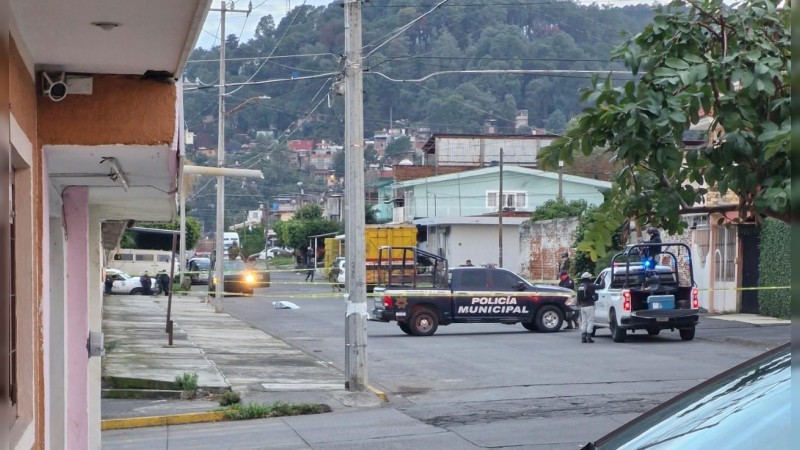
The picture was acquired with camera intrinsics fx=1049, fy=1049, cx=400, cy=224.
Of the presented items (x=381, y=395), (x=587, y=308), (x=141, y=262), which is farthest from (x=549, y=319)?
(x=141, y=262)

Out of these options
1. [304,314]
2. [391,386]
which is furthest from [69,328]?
[304,314]

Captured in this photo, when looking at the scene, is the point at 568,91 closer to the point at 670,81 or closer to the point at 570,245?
the point at 570,245

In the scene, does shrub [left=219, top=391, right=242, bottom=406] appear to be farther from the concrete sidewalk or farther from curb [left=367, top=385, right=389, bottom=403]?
curb [left=367, top=385, right=389, bottom=403]

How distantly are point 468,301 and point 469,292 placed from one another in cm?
24

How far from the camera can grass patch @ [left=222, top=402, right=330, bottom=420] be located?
1390 cm

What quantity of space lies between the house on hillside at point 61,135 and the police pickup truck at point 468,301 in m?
18.1

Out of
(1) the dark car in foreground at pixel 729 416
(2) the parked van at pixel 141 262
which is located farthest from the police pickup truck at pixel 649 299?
(2) the parked van at pixel 141 262

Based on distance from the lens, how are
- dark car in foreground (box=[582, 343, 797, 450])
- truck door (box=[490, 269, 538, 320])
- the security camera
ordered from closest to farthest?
dark car in foreground (box=[582, 343, 797, 450])
the security camera
truck door (box=[490, 269, 538, 320])

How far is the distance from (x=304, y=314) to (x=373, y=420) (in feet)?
76.8

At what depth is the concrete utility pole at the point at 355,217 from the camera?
1577 centimetres

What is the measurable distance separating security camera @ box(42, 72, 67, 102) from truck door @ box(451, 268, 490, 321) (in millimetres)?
20884

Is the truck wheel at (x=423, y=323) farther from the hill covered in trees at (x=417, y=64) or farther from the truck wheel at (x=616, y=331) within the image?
the hill covered in trees at (x=417, y=64)

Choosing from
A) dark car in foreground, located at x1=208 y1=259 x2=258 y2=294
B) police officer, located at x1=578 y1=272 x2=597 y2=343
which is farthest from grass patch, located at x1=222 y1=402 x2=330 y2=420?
dark car in foreground, located at x1=208 y1=259 x2=258 y2=294

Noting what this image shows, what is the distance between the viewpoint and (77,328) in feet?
30.9
